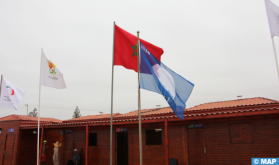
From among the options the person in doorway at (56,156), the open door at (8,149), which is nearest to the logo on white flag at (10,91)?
the person in doorway at (56,156)

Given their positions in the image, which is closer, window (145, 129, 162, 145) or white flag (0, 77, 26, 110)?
white flag (0, 77, 26, 110)

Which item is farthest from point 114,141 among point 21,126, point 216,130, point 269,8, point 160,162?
point 269,8

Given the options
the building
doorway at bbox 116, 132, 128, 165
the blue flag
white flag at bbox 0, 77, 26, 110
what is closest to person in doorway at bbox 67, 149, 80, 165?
the building

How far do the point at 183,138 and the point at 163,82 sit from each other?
7.01 meters

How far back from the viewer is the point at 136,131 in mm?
14289

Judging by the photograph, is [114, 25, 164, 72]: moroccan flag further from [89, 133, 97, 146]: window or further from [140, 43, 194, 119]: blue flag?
[89, 133, 97, 146]: window

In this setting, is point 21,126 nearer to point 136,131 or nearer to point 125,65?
point 136,131

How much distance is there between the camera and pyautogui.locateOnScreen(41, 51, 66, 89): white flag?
1125 cm

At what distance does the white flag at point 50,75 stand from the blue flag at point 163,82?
20.6 feet

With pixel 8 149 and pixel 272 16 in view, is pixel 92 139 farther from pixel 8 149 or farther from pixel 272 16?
pixel 272 16

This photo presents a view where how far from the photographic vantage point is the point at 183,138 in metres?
12.7

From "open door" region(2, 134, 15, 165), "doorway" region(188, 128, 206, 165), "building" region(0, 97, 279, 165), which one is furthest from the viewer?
"open door" region(2, 134, 15, 165)

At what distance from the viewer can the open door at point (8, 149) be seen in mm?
18130

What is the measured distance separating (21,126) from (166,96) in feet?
51.6
